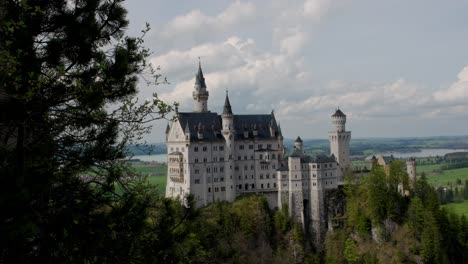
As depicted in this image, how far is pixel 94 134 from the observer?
13438mm

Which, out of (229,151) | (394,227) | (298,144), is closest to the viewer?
(394,227)

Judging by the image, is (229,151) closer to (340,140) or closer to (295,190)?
(295,190)

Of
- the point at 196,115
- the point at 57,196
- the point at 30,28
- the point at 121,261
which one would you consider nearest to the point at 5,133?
the point at 57,196

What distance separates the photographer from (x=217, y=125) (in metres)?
80.2

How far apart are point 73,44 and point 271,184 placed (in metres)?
69.7

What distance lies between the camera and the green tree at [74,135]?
34.0ft

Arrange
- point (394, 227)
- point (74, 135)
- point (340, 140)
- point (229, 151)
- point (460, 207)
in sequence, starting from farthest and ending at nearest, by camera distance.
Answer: point (460, 207) < point (340, 140) < point (229, 151) < point (394, 227) < point (74, 135)

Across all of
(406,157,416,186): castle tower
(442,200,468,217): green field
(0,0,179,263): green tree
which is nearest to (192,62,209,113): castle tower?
(406,157,416,186): castle tower

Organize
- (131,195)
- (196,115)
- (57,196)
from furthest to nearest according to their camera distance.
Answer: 1. (196,115)
2. (131,195)
3. (57,196)

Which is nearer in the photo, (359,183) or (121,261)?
(121,261)

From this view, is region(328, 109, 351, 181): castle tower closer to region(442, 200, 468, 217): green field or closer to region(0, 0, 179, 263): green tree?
region(442, 200, 468, 217): green field

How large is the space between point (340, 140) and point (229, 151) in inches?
900

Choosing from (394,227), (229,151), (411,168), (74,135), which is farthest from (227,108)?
(74,135)

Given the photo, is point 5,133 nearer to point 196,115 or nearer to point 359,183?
point 196,115
